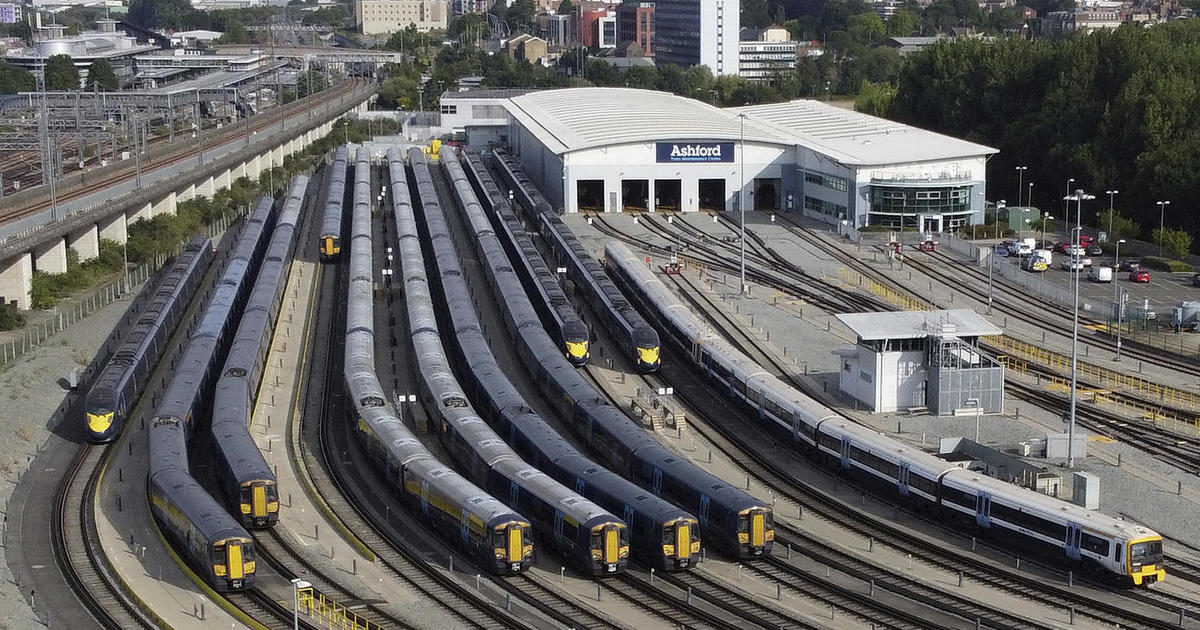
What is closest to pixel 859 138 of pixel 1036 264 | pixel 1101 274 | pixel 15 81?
pixel 1036 264

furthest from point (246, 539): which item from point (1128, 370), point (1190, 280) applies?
point (1190, 280)

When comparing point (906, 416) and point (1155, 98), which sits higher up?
point (1155, 98)

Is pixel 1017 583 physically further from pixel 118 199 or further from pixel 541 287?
pixel 118 199

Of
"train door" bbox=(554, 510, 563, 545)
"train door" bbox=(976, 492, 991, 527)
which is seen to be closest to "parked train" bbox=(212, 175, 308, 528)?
"train door" bbox=(554, 510, 563, 545)

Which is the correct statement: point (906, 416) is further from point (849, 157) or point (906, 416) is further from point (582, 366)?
point (849, 157)

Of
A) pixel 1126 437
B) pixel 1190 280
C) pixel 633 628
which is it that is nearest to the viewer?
pixel 633 628

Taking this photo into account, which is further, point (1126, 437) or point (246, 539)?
point (1126, 437)
